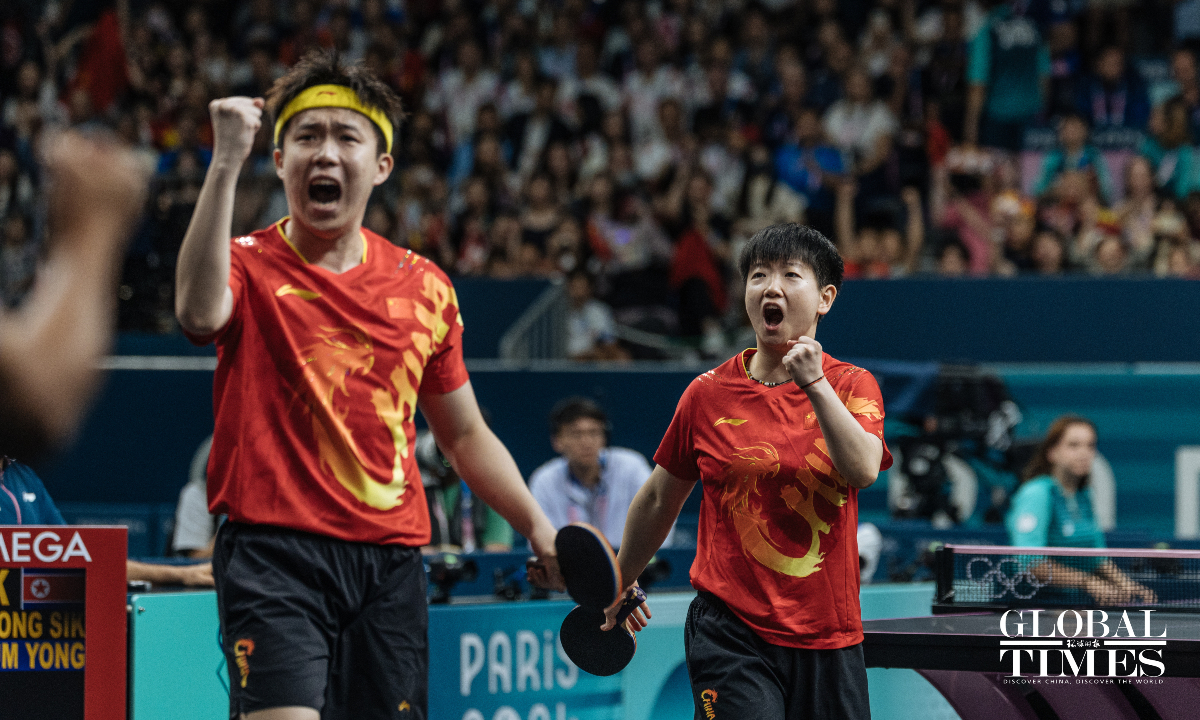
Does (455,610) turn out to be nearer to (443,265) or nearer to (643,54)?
(443,265)

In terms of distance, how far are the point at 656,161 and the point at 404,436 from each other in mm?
9539

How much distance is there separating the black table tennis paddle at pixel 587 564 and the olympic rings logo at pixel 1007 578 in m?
1.37

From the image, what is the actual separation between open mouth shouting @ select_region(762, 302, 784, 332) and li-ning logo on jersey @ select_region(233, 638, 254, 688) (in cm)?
144

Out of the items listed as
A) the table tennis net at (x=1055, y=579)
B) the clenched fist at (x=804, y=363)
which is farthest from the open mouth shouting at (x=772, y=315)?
the table tennis net at (x=1055, y=579)

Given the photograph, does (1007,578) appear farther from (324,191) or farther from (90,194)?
(90,194)

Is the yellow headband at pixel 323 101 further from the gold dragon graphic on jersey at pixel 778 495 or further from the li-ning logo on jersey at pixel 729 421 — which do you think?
the gold dragon graphic on jersey at pixel 778 495

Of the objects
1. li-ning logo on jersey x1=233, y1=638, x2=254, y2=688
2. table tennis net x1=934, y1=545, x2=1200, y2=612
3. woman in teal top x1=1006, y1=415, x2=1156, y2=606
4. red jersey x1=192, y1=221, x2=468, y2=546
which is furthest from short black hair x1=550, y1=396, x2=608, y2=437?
li-ning logo on jersey x1=233, y1=638, x2=254, y2=688

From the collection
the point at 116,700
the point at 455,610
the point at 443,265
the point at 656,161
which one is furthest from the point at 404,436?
the point at 656,161

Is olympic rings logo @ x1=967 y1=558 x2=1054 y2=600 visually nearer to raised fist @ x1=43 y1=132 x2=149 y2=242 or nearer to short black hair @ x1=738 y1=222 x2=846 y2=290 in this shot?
short black hair @ x1=738 y1=222 x2=846 y2=290

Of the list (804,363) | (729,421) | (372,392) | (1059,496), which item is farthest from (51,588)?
(1059,496)

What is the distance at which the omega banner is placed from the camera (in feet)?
13.8

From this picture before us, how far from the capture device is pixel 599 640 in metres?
3.87

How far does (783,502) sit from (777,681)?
43cm

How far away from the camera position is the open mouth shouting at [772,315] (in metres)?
3.53
